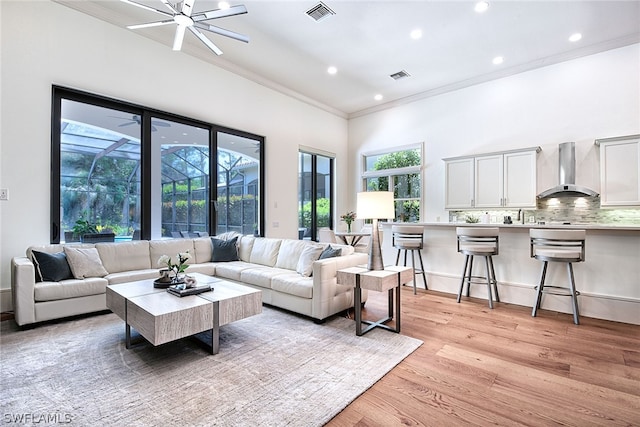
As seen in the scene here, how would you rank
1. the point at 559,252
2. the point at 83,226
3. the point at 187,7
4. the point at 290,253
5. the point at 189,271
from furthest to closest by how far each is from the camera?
1. the point at 290,253
2. the point at 189,271
3. the point at 83,226
4. the point at 559,252
5. the point at 187,7

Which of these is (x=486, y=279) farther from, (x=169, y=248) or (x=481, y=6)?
(x=169, y=248)

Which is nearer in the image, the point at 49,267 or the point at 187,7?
the point at 187,7

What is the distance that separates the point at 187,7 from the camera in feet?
9.27

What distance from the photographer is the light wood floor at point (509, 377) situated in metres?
1.78

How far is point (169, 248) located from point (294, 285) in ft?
7.08

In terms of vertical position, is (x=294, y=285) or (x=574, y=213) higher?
(x=574, y=213)

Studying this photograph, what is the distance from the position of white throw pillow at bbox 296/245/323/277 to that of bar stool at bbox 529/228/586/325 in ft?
8.52

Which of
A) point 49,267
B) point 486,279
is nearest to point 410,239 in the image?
point 486,279

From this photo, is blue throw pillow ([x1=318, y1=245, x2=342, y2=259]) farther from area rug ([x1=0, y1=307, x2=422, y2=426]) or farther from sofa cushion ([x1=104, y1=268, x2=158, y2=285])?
sofa cushion ([x1=104, y1=268, x2=158, y2=285])

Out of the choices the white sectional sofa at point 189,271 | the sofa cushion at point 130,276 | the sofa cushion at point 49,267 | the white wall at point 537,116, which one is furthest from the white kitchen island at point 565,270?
the sofa cushion at point 49,267

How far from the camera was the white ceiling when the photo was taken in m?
3.69

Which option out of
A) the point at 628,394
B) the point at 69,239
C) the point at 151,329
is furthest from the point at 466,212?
the point at 69,239

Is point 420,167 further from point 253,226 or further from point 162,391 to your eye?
point 162,391

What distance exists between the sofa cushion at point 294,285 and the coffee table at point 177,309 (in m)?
0.64
